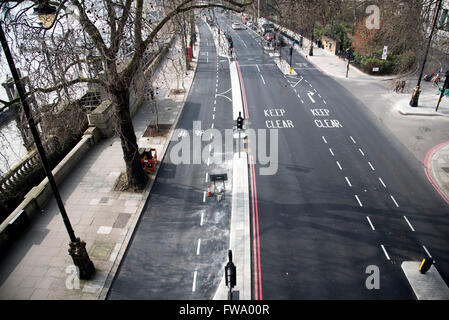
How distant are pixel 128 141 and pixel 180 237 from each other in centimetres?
513

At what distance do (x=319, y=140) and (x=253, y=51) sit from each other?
29279 millimetres

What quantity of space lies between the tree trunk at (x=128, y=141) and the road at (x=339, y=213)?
5.85m

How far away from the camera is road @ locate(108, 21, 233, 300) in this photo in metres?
11.8

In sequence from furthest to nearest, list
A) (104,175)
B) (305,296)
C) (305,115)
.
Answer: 1. (305,115)
2. (104,175)
3. (305,296)

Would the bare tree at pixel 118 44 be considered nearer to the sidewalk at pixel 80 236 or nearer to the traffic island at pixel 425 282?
the sidewalk at pixel 80 236

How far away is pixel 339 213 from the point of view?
14992 millimetres

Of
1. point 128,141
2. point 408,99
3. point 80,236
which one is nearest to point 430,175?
point 408,99

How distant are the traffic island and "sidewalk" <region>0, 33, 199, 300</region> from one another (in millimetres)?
10700

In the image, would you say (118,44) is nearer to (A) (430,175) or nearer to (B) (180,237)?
(B) (180,237)

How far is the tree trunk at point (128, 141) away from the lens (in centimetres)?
1465

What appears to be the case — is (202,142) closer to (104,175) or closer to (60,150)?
(104,175)

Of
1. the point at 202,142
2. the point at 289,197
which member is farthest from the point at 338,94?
the point at 289,197

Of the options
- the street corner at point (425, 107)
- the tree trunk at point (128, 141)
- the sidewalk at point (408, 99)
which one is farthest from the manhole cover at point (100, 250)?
the street corner at point (425, 107)

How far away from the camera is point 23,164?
629 inches
